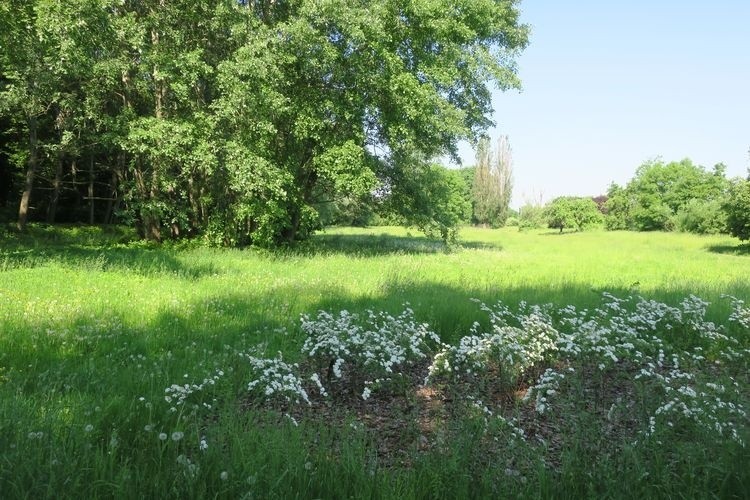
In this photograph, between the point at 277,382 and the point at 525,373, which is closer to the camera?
the point at 277,382

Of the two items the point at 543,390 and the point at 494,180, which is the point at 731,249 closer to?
the point at 543,390

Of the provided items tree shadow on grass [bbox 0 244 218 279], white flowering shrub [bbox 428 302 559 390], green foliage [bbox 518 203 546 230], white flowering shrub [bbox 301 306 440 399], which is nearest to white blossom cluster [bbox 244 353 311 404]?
white flowering shrub [bbox 301 306 440 399]

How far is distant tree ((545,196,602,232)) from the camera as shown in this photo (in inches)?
2876

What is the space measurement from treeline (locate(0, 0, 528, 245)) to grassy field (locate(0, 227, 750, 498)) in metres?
8.58

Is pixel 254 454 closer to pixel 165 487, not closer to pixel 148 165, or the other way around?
pixel 165 487

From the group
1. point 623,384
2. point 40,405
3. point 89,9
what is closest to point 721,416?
point 623,384

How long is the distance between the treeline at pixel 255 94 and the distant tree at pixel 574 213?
54.3 metres

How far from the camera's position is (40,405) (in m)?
4.12

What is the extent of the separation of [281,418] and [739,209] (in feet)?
110

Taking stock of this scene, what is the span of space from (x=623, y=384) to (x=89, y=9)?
53.7 feet

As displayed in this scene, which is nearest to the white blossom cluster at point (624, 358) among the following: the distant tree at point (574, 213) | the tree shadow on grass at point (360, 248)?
the tree shadow on grass at point (360, 248)

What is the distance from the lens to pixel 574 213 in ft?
243

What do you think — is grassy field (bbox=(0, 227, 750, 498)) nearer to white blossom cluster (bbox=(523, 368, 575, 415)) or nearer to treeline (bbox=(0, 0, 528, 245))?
white blossom cluster (bbox=(523, 368, 575, 415))

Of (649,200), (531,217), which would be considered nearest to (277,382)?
(649,200)
